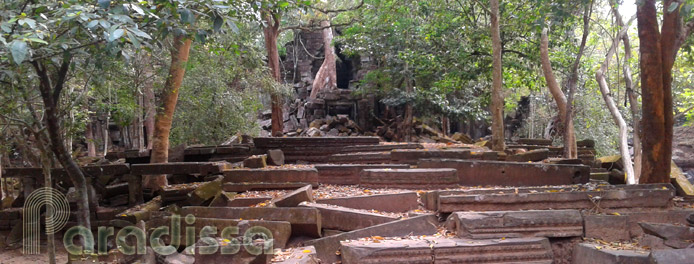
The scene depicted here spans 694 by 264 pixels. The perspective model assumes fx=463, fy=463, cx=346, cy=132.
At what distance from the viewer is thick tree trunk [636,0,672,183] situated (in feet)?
17.0

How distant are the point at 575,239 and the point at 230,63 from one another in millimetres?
11008

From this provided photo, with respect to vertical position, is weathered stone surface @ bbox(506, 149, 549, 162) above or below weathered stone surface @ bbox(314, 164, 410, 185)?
above

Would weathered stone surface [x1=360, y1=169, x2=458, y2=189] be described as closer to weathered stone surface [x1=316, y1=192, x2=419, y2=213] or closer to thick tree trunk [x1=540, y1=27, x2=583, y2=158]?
weathered stone surface [x1=316, y1=192, x2=419, y2=213]

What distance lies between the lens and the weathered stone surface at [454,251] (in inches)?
154

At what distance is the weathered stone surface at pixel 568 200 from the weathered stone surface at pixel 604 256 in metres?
0.64

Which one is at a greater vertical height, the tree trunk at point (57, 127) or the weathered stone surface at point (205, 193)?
the tree trunk at point (57, 127)

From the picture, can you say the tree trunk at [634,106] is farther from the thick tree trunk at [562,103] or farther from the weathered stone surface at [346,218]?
the weathered stone surface at [346,218]

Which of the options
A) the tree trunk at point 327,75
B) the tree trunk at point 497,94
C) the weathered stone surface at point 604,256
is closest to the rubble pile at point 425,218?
the weathered stone surface at point 604,256

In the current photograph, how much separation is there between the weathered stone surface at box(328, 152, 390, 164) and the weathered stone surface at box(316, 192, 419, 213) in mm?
2764

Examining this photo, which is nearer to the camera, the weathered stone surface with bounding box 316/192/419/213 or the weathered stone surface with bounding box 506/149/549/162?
the weathered stone surface with bounding box 316/192/419/213

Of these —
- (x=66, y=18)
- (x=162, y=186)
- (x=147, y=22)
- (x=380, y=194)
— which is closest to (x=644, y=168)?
(x=380, y=194)

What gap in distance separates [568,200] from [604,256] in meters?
1.08

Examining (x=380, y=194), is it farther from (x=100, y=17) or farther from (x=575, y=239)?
(x=100, y=17)

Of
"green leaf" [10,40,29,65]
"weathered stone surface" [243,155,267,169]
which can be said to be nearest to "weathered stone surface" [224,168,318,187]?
"weathered stone surface" [243,155,267,169]
